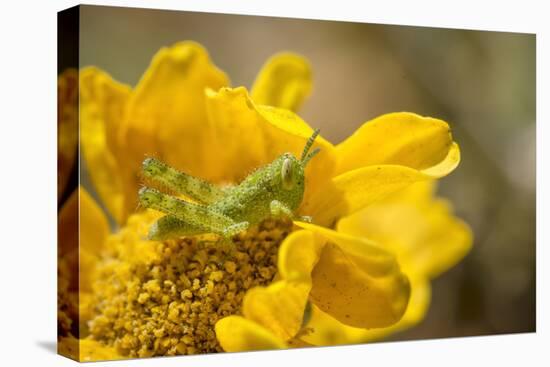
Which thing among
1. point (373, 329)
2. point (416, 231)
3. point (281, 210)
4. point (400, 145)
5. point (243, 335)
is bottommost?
point (373, 329)

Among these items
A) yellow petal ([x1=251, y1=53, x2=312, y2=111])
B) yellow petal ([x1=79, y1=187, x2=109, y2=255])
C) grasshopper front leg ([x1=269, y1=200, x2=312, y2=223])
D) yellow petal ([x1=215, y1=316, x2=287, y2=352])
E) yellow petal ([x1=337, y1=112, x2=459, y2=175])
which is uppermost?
yellow petal ([x1=251, y1=53, x2=312, y2=111])

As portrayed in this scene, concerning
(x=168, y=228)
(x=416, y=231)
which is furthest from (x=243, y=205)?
(x=416, y=231)

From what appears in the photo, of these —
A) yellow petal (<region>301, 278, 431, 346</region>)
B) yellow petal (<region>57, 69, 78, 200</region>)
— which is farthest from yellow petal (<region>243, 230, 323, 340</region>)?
yellow petal (<region>57, 69, 78, 200</region>)

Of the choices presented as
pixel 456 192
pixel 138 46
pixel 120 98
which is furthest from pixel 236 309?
pixel 456 192

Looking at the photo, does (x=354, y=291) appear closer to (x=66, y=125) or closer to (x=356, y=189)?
(x=356, y=189)

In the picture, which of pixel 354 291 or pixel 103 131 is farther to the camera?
pixel 103 131

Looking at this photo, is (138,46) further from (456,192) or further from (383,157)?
(456,192)

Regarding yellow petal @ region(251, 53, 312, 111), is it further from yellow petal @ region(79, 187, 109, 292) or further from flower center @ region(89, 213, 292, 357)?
yellow petal @ region(79, 187, 109, 292)
